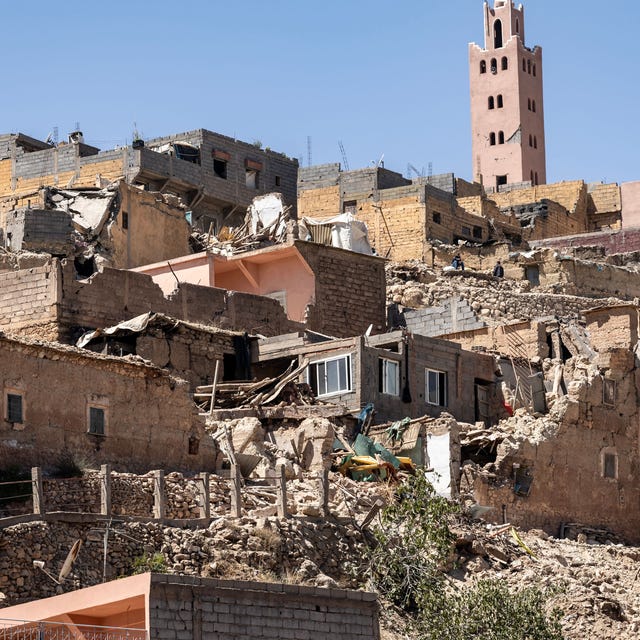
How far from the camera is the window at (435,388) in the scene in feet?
106

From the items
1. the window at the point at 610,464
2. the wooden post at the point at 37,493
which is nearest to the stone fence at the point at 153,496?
the wooden post at the point at 37,493

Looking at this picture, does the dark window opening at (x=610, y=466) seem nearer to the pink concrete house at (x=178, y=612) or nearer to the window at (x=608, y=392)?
the window at (x=608, y=392)

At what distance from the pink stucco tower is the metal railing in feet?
169

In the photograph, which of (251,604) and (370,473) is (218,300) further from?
(251,604)

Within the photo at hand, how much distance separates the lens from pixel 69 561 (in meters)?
21.0

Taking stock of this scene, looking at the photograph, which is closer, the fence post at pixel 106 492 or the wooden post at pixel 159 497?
the fence post at pixel 106 492

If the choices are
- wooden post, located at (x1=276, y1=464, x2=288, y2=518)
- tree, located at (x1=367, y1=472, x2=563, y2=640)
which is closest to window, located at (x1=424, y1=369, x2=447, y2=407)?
tree, located at (x1=367, y1=472, x2=563, y2=640)

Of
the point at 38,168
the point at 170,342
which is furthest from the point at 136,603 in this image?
the point at 38,168

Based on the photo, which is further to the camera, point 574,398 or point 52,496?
point 574,398

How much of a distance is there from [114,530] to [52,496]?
40.2 inches

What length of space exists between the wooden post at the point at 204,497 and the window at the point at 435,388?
9624mm

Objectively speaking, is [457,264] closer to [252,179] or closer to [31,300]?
[252,179]

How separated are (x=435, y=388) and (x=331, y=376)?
7.44 feet

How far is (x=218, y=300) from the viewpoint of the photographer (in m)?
33.8
